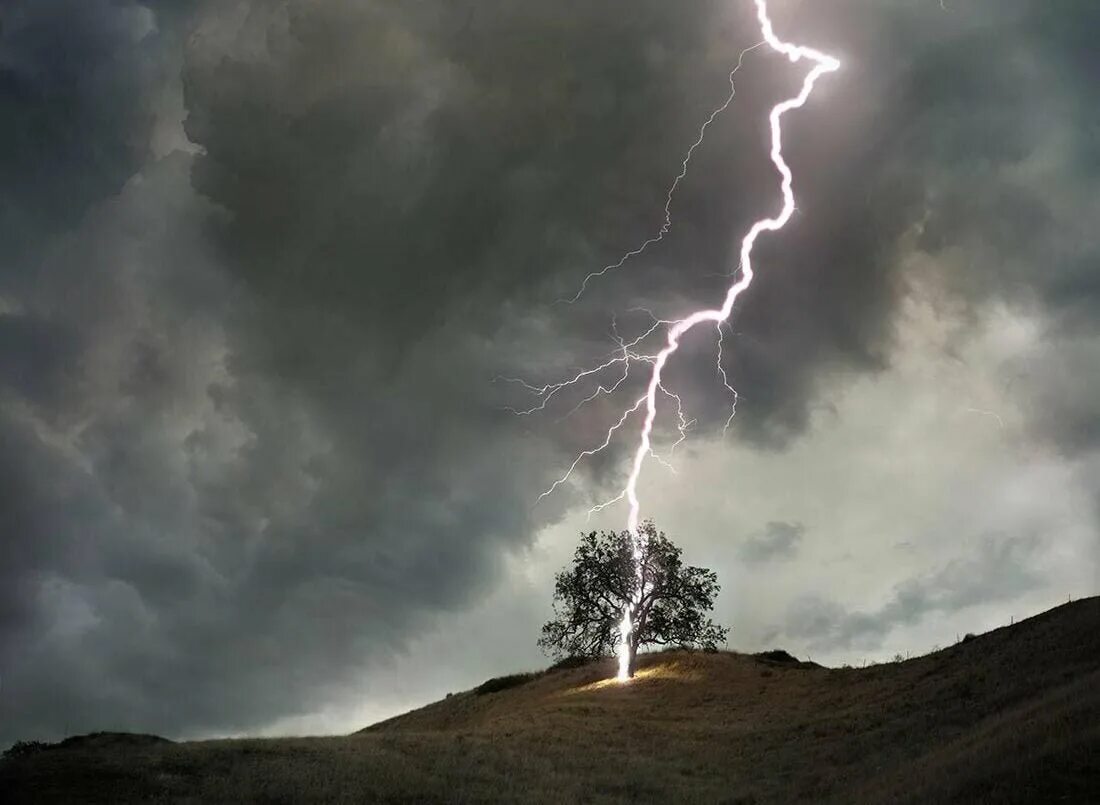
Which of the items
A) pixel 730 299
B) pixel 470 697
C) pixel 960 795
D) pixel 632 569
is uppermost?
pixel 730 299

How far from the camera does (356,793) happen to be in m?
21.3

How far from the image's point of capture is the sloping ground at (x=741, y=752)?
18.5m

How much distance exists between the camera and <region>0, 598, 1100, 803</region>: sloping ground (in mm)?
18469

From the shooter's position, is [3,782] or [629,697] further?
[629,697]

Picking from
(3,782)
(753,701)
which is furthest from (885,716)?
(3,782)

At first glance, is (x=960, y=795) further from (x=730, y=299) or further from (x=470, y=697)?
(x=470, y=697)

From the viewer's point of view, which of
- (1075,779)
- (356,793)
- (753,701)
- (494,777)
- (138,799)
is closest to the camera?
(1075,779)

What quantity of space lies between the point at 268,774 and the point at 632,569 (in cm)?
3057

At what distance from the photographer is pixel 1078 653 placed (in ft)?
92.4

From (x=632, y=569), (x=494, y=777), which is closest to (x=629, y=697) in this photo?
(x=632, y=569)

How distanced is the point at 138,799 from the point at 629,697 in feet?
82.2

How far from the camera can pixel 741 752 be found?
92.6 ft

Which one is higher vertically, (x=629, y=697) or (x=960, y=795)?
(x=629, y=697)

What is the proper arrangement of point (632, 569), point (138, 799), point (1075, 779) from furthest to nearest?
point (632, 569) → point (138, 799) → point (1075, 779)
